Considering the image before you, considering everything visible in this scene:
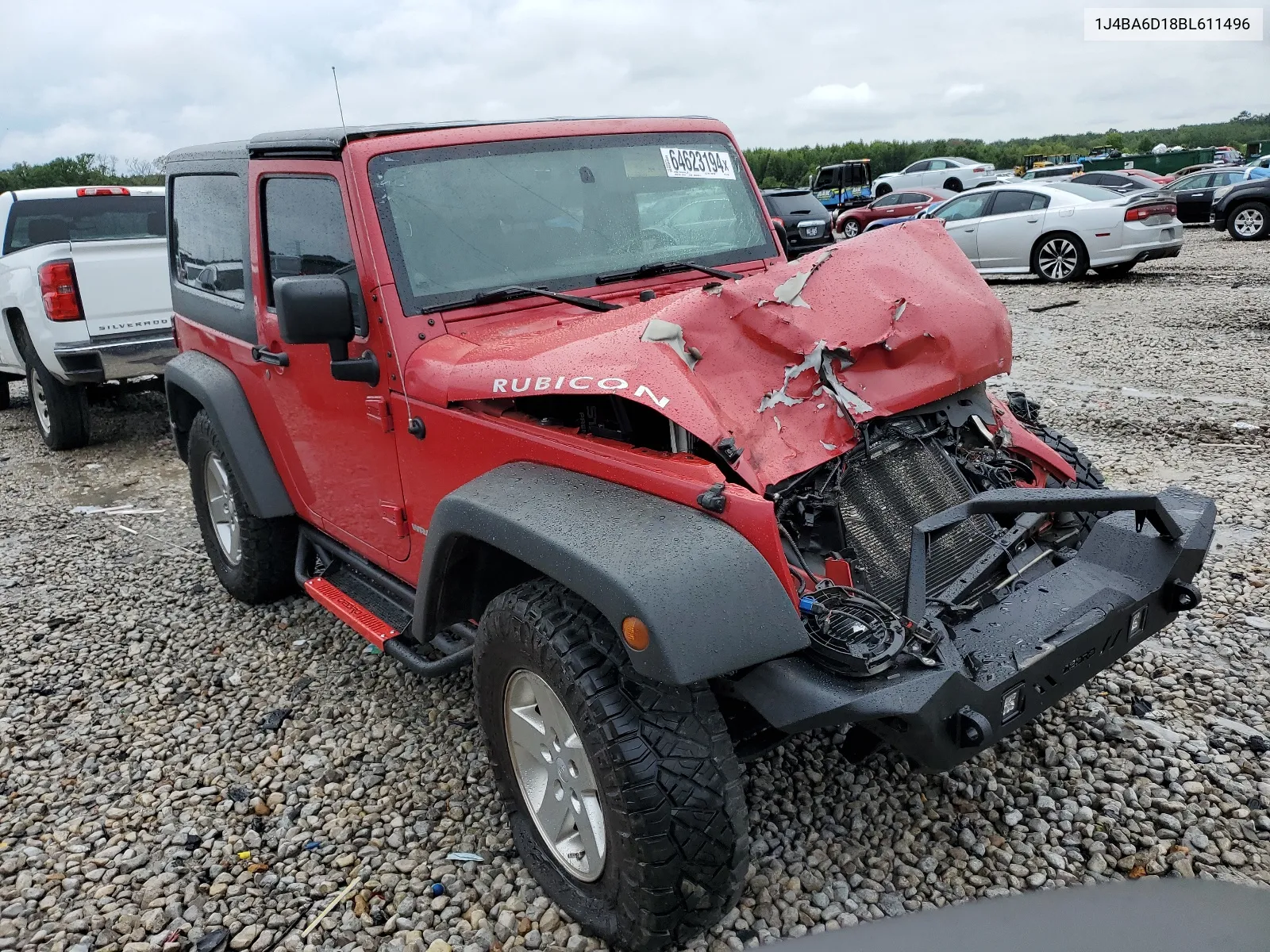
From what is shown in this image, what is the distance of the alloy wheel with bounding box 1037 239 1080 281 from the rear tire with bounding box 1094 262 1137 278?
0.48m

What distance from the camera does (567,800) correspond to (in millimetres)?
A: 2436

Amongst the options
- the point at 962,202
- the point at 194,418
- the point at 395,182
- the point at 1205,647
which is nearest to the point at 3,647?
the point at 194,418

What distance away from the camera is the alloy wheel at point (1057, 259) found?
13.4 m

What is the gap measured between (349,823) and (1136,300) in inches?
459

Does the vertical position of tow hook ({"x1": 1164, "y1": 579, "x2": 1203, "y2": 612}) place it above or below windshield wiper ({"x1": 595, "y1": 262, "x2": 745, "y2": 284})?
below

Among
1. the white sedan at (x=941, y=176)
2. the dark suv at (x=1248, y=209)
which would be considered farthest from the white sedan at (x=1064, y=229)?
the white sedan at (x=941, y=176)

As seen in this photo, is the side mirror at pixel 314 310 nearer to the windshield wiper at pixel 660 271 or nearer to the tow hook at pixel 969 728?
the windshield wiper at pixel 660 271

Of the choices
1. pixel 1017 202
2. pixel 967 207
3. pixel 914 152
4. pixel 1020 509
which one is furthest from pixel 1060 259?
pixel 914 152

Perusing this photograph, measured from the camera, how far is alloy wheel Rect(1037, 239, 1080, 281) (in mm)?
13391

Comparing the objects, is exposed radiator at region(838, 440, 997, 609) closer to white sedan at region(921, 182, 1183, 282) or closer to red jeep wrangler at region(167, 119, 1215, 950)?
red jeep wrangler at region(167, 119, 1215, 950)

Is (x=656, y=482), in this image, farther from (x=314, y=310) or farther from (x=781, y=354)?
(x=314, y=310)

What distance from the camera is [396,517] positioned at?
3.21 m

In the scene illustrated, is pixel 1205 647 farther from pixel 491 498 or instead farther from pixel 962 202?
pixel 962 202

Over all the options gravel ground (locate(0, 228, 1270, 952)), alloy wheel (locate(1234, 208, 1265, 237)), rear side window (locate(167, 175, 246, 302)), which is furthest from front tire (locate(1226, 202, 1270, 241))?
rear side window (locate(167, 175, 246, 302))
